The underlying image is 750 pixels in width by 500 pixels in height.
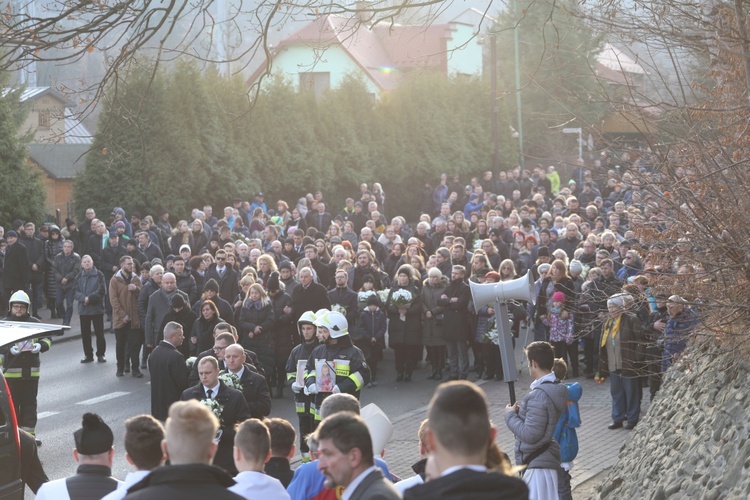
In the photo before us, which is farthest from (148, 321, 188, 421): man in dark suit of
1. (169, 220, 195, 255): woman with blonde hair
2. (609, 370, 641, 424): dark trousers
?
(169, 220, 195, 255): woman with blonde hair

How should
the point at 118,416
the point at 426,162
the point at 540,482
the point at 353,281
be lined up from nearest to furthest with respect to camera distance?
the point at 540,482, the point at 118,416, the point at 353,281, the point at 426,162

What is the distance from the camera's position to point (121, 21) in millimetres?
8898

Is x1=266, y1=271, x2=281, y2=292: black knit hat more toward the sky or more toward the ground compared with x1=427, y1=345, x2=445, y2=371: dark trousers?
more toward the sky

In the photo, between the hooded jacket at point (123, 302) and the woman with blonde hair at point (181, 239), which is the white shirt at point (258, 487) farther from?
the woman with blonde hair at point (181, 239)

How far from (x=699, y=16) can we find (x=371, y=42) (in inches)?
2342

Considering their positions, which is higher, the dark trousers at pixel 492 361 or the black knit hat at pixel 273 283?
the black knit hat at pixel 273 283

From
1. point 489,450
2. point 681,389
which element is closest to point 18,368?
point 681,389

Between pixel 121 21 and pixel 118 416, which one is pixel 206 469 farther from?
pixel 118 416

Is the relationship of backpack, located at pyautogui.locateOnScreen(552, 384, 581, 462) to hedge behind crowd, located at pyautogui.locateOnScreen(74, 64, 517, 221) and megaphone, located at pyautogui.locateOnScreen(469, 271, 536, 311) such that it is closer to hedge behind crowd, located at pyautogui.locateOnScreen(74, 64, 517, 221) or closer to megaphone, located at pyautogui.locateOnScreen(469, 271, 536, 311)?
megaphone, located at pyautogui.locateOnScreen(469, 271, 536, 311)

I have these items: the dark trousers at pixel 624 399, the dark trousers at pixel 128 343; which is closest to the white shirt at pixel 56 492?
the dark trousers at pixel 624 399

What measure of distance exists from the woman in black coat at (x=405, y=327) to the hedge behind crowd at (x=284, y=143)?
7.28 metres

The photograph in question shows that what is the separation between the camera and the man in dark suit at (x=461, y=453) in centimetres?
400

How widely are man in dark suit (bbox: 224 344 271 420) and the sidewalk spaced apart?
2102 mm

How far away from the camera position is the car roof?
9.71m
